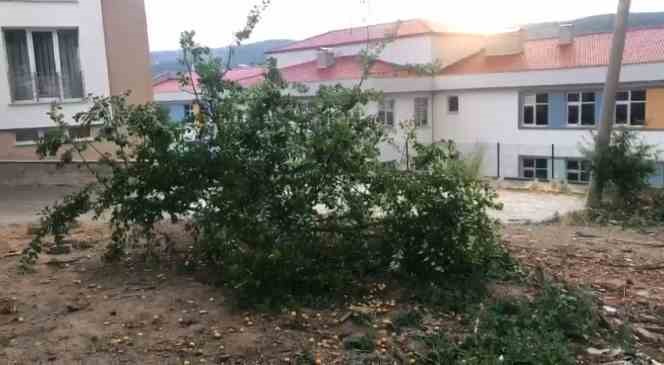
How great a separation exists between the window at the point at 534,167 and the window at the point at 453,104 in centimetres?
530

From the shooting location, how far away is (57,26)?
19031 mm

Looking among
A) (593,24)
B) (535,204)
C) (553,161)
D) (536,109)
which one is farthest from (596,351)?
(593,24)

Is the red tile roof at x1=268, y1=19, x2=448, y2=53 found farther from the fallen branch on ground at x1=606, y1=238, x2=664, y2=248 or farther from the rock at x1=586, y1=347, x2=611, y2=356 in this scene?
the rock at x1=586, y1=347, x2=611, y2=356

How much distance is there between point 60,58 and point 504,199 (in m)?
14.3

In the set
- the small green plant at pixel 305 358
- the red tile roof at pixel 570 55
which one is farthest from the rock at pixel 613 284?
the red tile roof at pixel 570 55

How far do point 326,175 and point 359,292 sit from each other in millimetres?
1000

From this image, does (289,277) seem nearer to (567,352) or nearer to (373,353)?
(373,353)

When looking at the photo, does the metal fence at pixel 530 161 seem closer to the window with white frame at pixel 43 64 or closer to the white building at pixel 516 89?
the white building at pixel 516 89

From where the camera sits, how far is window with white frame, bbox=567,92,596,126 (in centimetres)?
3083

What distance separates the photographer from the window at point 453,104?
3575 centimetres

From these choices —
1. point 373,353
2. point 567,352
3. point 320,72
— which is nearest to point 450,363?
point 373,353

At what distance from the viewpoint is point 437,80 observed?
35844mm

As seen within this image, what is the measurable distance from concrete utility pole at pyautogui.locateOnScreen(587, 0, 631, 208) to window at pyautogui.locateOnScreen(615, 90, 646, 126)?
53.3 feet

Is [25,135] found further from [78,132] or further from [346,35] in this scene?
[346,35]
